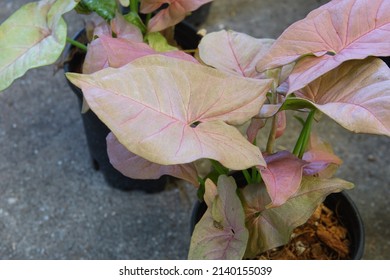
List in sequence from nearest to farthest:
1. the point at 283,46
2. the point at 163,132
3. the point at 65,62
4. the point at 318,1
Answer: the point at 163,132
the point at 283,46
the point at 65,62
the point at 318,1

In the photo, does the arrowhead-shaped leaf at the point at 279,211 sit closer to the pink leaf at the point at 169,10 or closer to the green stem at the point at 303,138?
the green stem at the point at 303,138

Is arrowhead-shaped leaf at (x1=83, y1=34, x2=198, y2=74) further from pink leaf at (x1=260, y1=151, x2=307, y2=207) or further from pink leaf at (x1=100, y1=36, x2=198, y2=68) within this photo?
pink leaf at (x1=260, y1=151, x2=307, y2=207)

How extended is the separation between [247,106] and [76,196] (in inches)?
36.4

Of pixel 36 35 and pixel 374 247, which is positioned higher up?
pixel 36 35

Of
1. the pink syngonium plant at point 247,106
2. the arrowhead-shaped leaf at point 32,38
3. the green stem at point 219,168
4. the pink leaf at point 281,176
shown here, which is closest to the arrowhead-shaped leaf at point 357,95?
the pink syngonium plant at point 247,106

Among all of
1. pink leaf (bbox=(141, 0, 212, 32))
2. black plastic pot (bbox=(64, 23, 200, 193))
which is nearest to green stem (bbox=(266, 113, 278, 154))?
pink leaf (bbox=(141, 0, 212, 32))

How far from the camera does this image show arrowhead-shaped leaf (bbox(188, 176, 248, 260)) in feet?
3.23

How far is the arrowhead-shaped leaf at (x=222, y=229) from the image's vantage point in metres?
0.98

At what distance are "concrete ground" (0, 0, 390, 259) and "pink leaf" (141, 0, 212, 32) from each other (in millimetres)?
567
